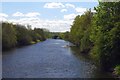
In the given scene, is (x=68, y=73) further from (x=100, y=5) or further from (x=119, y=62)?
(x=100, y=5)

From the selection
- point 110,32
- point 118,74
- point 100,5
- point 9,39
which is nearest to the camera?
point 118,74

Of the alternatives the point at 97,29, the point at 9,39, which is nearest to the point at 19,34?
the point at 9,39

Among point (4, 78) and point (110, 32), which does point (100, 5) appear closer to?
point (110, 32)

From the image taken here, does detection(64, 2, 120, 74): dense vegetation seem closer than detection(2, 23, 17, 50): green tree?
Yes

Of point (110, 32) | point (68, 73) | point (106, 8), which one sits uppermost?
point (106, 8)

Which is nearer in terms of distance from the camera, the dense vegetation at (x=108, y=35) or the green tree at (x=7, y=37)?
the dense vegetation at (x=108, y=35)

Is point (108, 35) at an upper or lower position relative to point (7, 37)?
upper

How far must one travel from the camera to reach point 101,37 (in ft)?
105

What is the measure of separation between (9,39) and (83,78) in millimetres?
50863

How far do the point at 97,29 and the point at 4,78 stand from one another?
40.6ft

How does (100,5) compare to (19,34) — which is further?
(19,34)

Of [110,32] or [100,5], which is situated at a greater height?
[100,5]

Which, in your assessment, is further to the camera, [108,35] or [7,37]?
[7,37]

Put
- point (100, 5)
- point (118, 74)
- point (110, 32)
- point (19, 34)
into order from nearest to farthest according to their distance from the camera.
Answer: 1. point (118, 74)
2. point (110, 32)
3. point (100, 5)
4. point (19, 34)
